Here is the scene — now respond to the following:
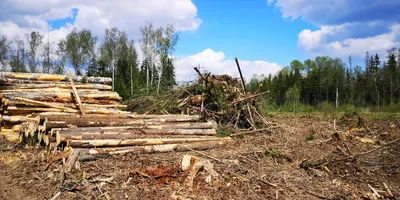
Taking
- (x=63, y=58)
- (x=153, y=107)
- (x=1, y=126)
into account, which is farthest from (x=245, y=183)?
(x=63, y=58)

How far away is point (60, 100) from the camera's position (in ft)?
34.3

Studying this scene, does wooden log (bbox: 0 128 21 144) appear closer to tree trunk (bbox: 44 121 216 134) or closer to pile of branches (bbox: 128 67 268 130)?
tree trunk (bbox: 44 121 216 134)

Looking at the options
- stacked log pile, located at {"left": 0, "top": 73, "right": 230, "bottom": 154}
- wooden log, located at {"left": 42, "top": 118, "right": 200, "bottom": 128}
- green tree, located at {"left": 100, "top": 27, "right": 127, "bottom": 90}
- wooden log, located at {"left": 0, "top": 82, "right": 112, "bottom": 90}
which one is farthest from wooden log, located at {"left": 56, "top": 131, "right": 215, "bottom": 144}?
green tree, located at {"left": 100, "top": 27, "right": 127, "bottom": 90}

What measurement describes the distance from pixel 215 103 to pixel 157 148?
4.06m

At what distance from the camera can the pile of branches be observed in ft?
36.2

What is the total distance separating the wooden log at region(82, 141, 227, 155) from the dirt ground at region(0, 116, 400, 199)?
0.18m

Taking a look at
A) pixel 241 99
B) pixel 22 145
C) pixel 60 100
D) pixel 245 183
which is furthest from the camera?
pixel 241 99

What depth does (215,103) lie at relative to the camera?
1109 cm

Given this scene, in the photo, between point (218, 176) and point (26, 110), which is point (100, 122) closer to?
point (26, 110)

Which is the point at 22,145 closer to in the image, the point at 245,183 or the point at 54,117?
the point at 54,117

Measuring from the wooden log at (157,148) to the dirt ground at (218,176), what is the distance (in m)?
0.18

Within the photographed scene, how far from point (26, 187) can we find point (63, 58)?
41.9 meters

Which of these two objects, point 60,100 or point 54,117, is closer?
point 54,117

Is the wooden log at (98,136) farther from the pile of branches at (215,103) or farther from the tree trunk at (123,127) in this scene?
the pile of branches at (215,103)
